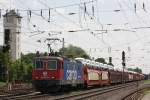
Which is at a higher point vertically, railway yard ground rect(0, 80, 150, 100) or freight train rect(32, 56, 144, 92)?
freight train rect(32, 56, 144, 92)

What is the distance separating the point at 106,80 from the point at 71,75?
27.8 metres

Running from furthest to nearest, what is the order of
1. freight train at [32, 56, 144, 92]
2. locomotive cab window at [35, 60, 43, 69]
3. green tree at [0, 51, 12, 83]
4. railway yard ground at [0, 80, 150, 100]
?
1. green tree at [0, 51, 12, 83]
2. locomotive cab window at [35, 60, 43, 69]
3. freight train at [32, 56, 144, 92]
4. railway yard ground at [0, 80, 150, 100]

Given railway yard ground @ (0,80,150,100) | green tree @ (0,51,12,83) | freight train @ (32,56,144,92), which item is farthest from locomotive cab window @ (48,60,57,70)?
green tree @ (0,51,12,83)

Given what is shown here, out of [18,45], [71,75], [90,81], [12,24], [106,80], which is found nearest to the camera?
[71,75]

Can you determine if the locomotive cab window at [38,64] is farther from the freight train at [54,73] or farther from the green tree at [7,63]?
the green tree at [7,63]

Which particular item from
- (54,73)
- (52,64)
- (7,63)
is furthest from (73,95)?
(7,63)

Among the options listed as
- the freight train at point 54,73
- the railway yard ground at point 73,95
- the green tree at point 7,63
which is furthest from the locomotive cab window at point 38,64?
the green tree at point 7,63

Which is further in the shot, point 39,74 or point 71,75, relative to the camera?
point 71,75

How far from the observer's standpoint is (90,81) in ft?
190

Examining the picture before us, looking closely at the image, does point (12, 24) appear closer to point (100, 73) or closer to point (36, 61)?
point (100, 73)

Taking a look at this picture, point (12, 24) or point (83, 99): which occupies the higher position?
point (12, 24)

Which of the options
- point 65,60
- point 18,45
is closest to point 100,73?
point 65,60

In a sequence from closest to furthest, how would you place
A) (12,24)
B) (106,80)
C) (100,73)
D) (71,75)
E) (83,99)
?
1. (83,99)
2. (71,75)
3. (100,73)
4. (106,80)
5. (12,24)

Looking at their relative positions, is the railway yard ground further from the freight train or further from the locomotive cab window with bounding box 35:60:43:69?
the locomotive cab window with bounding box 35:60:43:69
